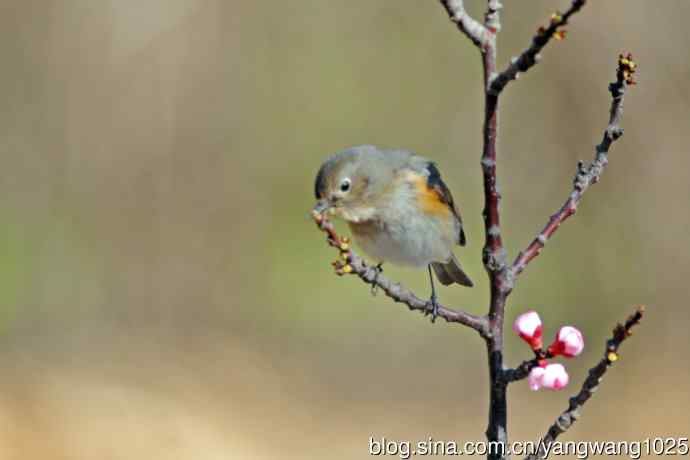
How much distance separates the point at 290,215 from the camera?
8273 mm

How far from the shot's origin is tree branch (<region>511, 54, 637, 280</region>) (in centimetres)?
211

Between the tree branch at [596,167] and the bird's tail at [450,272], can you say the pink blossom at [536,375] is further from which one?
the bird's tail at [450,272]

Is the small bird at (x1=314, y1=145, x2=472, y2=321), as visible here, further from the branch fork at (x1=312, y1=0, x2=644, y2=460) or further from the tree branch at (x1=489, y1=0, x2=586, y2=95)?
the tree branch at (x1=489, y1=0, x2=586, y2=95)

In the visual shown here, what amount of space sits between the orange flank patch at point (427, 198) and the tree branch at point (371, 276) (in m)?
1.58

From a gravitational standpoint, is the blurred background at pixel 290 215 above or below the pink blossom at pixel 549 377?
above

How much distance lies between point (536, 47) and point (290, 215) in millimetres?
6628

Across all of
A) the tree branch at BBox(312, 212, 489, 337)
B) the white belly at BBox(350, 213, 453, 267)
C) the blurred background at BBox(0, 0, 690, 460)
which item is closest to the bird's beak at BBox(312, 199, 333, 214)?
the white belly at BBox(350, 213, 453, 267)

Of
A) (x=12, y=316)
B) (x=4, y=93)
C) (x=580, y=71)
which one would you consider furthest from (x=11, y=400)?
(x=580, y=71)

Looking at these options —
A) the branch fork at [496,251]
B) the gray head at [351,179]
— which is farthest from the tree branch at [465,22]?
the gray head at [351,179]

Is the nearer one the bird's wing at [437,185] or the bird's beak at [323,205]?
the bird's beak at [323,205]

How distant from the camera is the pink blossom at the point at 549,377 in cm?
198

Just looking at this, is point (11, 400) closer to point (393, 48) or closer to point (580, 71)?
point (393, 48)

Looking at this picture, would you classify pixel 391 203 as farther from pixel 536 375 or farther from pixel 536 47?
pixel 536 47

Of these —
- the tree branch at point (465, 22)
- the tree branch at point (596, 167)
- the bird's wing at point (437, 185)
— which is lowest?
the tree branch at point (465, 22)
